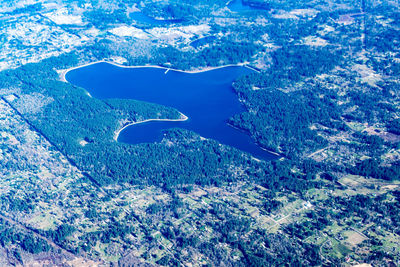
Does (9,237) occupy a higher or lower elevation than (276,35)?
lower

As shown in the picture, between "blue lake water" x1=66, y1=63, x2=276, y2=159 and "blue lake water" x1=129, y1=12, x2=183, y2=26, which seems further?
"blue lake water" x1=129, y1=12, x2=183, y2=26

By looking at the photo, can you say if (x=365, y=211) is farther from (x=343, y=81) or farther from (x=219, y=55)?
(x=219, y=55)

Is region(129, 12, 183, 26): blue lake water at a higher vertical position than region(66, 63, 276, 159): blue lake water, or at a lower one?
higher

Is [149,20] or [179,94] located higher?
[149,20]

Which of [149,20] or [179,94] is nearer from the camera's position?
[179,94]

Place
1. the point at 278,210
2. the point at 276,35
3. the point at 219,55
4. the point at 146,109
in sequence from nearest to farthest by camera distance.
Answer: the point at 278,210 < the point at 146,109 < the point at 219,55 < the point at 276,35

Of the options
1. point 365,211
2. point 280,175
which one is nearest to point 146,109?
point 280,175

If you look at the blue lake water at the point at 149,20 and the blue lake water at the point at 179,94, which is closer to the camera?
the blue lake water at the point at 179,94

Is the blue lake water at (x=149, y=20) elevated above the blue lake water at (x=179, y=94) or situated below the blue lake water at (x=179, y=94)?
above
